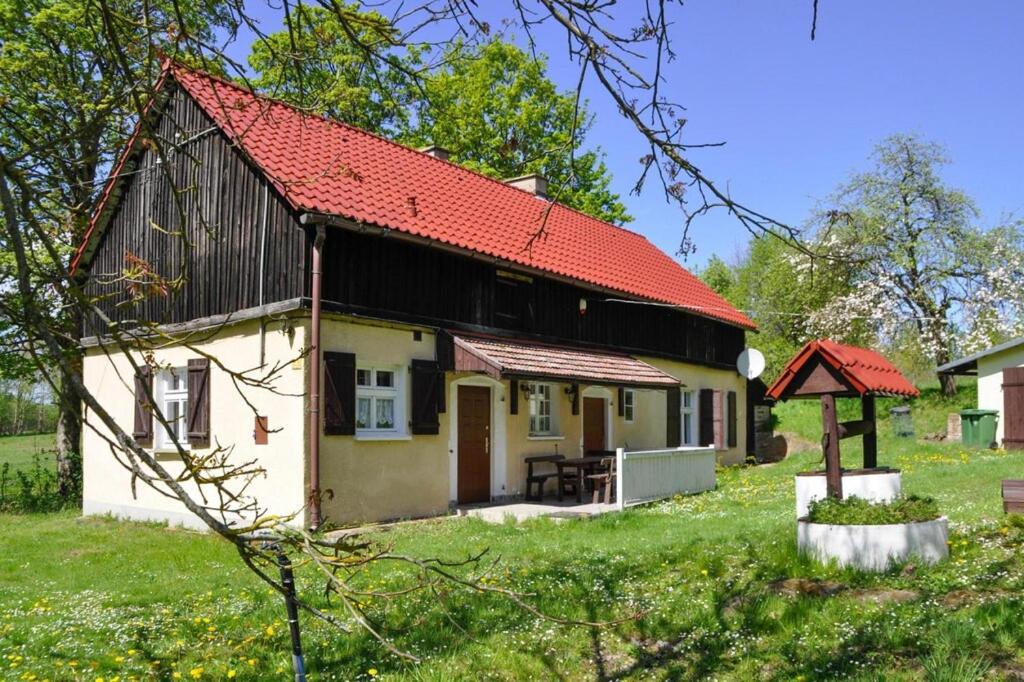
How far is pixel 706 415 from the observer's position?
894 inches

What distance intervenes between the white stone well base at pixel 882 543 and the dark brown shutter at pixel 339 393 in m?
7.44

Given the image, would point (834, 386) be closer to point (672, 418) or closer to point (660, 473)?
point (660, 473)

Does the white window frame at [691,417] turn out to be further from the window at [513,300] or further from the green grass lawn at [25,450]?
the green grass lawn at [25,450]

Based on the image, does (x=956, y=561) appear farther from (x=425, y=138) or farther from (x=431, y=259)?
(x=425, y=138)

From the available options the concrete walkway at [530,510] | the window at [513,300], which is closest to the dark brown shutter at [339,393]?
the concrete walkway at [530,510]

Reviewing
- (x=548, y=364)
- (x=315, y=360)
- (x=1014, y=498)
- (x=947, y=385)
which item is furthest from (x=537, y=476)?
(x=947, y=385)

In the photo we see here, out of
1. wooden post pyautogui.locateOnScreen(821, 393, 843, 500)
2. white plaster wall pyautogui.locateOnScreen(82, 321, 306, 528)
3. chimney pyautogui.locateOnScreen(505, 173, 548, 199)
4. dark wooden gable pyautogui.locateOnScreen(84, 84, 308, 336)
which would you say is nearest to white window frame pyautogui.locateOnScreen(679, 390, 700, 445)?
chimney pyautogui.locateOnScreen(505, 173, 548, 199)

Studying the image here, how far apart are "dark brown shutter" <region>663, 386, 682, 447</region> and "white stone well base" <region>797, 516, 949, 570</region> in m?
13.2

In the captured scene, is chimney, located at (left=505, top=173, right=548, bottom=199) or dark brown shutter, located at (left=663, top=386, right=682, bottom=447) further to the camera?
chimney, located at (left=505, top=173, right=548, bottom=199)

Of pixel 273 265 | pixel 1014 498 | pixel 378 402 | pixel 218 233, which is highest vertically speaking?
pixel 218 233

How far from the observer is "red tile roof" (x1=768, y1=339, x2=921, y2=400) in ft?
28.3

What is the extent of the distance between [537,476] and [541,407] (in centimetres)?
176

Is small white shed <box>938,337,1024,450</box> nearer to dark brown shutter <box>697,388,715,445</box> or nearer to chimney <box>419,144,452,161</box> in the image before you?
dark brown shutter <box>697,388,715,445</box>

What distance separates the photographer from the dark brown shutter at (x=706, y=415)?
22.5 meters
